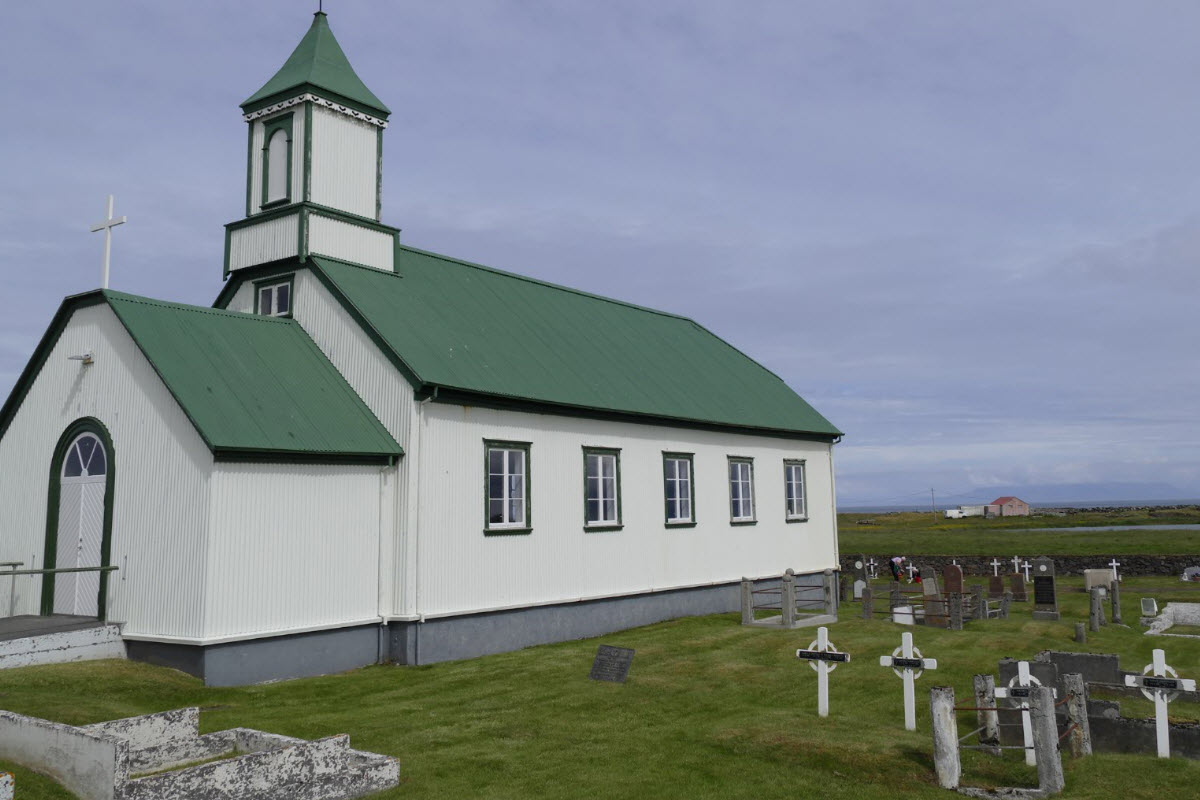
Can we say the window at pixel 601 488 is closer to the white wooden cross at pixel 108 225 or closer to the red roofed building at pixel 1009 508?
the white wooden cross at pixel 108 225

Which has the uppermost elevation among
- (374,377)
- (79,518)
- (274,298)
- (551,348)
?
(274,298)

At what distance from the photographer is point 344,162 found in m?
21.5

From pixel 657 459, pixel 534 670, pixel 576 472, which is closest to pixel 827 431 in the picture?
pixel 657 459

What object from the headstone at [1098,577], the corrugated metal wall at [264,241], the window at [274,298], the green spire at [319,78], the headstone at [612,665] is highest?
the green spire at [319,78]

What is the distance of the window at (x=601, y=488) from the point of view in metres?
22.3

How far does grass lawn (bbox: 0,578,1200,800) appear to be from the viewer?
10430mm

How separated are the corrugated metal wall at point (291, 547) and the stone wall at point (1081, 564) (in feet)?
101

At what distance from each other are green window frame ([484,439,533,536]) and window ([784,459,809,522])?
1181cm

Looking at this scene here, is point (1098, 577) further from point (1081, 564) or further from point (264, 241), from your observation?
point (264, 241)

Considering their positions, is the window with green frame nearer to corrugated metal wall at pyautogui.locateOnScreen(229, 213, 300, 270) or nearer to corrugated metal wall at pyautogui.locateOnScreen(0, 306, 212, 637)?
corrugated metal wall at pyautogui.locateOnScreen(229, 213, 300, 270)

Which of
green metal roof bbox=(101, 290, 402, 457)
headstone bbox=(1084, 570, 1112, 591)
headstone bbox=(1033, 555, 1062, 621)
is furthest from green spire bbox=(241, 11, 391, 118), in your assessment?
headstone bbox=(1084, 570, 1112, 591)

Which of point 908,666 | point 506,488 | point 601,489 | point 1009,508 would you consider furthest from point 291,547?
point 1009,508

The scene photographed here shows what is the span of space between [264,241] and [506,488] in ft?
24.8

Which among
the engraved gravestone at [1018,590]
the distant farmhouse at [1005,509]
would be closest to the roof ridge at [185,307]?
the engraved gravestone at [1018,590]
